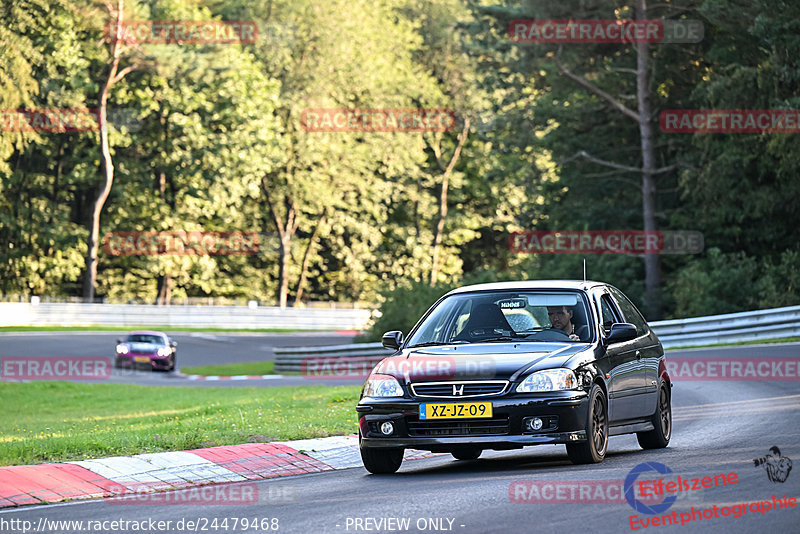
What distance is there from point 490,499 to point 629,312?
4.63 metres

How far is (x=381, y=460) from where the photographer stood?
10.6 m

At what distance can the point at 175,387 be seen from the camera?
31.0m

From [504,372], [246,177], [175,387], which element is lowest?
[175,387]

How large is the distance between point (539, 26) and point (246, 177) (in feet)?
84.1

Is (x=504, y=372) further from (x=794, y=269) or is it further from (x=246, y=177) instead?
(x=246, y=177)

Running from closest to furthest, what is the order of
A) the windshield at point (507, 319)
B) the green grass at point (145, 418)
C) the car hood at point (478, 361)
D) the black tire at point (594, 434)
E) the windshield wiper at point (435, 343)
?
the car hood at point (478, 361) < the black tire at point (594, 434) < the windshield wiper at point (435, 343) < the windshield at point (507, 319) < the green grass at point (145, 418)

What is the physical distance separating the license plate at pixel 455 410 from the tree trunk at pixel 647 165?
30.7m

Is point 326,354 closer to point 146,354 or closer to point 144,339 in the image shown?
point 146,354

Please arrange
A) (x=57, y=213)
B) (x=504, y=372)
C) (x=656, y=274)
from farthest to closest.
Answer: (x=57, y=213) → (x=656, y=274) → (x=504, y=372)

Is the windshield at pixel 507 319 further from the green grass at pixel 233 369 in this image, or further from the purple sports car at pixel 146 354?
the purple sports car at pixel 146 354

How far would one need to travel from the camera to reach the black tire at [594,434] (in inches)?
405

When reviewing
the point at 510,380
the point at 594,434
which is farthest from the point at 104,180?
the point at 510,380

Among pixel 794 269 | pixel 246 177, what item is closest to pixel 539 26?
pixel 794 269

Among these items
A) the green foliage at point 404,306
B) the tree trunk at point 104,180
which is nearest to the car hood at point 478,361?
the green foliage at point 404,306
